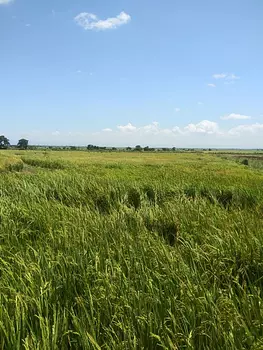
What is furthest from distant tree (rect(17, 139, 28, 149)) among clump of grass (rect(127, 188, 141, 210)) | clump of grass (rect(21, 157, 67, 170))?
clump of grass (rect(127, 188, 141, 210))

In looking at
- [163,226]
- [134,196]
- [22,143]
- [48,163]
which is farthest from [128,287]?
[22,143]

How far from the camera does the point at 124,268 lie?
3.77m

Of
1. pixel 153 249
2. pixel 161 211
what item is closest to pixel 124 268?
pixel 153 249

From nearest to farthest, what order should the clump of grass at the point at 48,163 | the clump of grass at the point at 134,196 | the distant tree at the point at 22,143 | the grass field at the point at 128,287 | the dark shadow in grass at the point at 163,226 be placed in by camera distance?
the grass field at the point at 128,287 → the dark shadow in grass at the point at 163,226 → the clump of grass at the point at 134,196 → the clump of grass at the point at 48,163 → the distant tree at the point at 22,143

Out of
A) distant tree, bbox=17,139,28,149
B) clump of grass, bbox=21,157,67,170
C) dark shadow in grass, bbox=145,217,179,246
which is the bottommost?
dark shadow in grass, bbox=145,217,179,246

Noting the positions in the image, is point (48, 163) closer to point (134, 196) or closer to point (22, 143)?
point (134, 196)

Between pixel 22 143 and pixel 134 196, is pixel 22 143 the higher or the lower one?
the higher one

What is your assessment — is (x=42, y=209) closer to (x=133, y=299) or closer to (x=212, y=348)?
(x=133, y=299)

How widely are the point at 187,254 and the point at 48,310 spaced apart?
2192 millimetres

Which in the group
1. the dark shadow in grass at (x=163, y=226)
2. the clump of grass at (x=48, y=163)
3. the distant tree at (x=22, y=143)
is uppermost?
the distant tree at (x=22, y=143)

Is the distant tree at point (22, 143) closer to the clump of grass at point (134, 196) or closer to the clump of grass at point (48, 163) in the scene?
the clump of grass at point (48, 163)

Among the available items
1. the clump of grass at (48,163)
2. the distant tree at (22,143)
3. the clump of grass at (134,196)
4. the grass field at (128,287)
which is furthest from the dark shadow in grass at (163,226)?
Answer: the distant tree at (22,143)

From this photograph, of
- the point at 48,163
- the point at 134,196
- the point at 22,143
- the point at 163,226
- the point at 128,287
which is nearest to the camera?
the point at 128,287

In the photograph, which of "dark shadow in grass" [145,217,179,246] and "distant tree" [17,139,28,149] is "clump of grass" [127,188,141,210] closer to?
"dark shadow in grass" [145,217,179,246]
